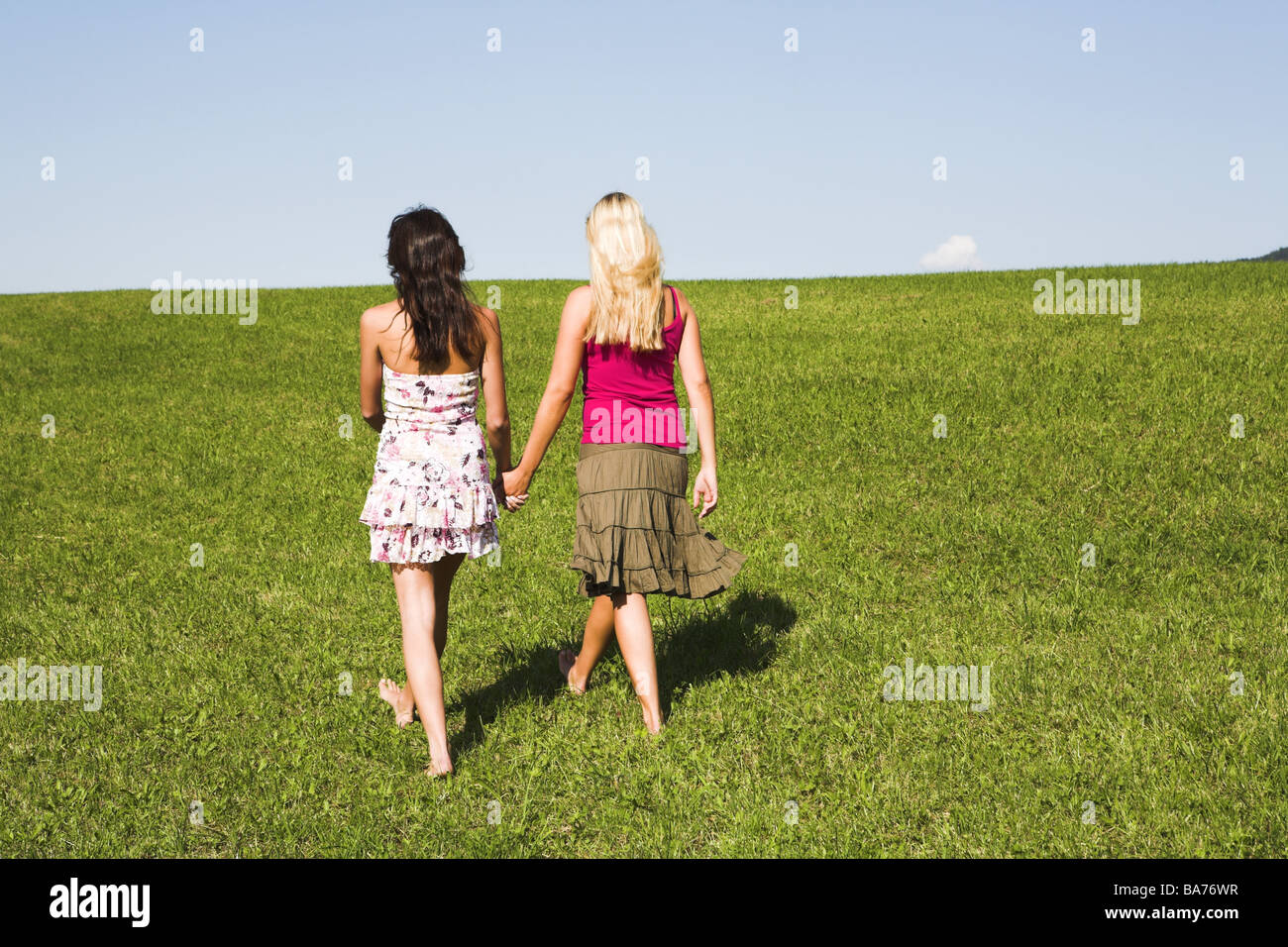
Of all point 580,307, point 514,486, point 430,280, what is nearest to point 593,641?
point 514,486

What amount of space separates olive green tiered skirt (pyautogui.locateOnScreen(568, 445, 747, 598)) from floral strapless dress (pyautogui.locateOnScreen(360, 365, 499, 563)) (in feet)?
1.83

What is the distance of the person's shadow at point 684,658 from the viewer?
20.4 ft

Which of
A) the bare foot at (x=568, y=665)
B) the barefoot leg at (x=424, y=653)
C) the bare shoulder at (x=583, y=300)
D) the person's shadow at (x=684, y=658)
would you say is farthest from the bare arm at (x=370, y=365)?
the bare foot at (x=568, y=665)

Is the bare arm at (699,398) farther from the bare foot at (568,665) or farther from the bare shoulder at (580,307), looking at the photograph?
the bare foot at (568,665)

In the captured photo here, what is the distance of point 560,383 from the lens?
5.24 meters

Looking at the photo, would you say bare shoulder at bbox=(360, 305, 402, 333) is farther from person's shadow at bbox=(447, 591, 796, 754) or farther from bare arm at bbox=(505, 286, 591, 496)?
person's shadow at bbox=(447, 591, 796, 754)

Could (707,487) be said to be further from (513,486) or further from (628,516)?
(513,486)

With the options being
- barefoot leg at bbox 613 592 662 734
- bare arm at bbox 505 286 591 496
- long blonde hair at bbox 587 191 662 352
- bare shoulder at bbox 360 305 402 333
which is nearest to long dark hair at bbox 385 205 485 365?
bare shoulder at bbox 360 305 402 333

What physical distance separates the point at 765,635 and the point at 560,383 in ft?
8.99

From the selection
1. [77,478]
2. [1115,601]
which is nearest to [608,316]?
[1115,601]

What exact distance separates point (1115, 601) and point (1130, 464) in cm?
414

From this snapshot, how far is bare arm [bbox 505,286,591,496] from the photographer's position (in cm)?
510

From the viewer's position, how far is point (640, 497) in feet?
17.6

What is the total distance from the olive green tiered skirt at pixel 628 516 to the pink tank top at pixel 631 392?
0.07 metres
